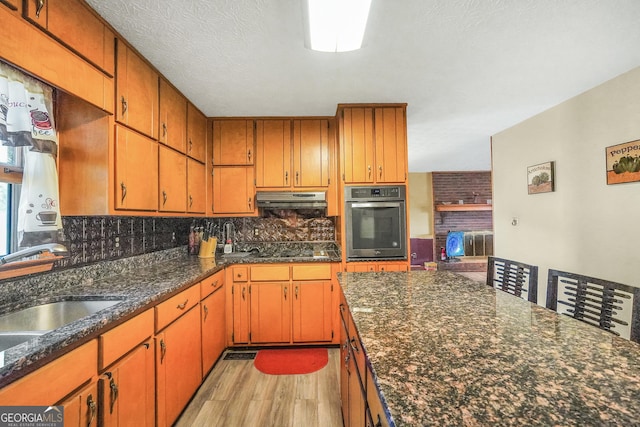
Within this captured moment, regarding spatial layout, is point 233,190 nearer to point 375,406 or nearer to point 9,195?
point 9,195

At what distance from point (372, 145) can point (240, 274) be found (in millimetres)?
1811

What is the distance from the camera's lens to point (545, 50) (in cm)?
187

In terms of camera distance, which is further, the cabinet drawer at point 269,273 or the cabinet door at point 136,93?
the cabinet drawer at point 269,273

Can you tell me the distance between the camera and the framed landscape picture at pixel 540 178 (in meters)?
2.88

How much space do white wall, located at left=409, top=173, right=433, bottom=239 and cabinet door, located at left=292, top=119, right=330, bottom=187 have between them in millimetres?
4881

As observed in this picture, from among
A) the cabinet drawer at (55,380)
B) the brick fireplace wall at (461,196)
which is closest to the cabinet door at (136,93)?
the cabinet drawer at (55,380)

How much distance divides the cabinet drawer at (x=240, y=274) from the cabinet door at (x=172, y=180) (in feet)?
2.44

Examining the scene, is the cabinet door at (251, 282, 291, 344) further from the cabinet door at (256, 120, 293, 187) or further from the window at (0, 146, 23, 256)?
A: the window at (0, 146, 23, 256)

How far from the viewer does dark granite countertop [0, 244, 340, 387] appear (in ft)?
2.84

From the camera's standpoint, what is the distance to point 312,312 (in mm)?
2746

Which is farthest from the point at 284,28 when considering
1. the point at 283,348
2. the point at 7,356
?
the point at 283,348

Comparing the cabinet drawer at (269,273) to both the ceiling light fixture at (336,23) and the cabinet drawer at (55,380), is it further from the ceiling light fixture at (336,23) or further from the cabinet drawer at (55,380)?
the ceiling light fixture at (336,23)

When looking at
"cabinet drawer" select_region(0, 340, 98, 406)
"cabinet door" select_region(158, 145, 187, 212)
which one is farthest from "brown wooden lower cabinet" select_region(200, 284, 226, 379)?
"cabinet drawer" select_region(0, 340, 98, 406)

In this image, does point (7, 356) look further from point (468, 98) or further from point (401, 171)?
point (468, 98)
